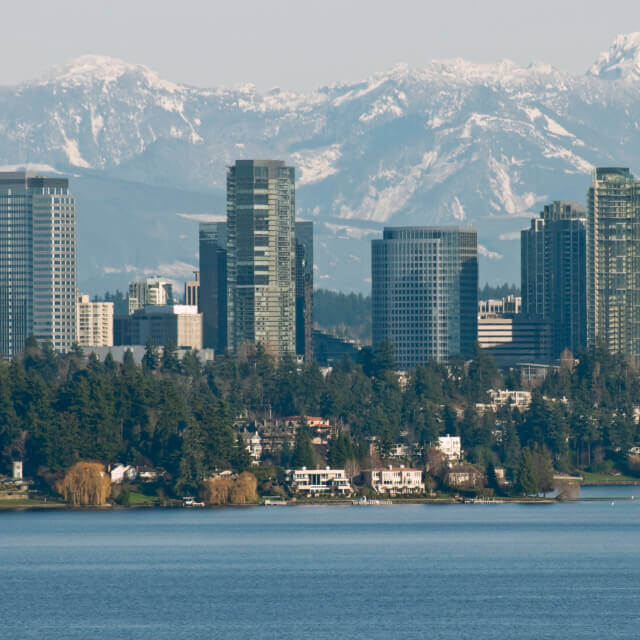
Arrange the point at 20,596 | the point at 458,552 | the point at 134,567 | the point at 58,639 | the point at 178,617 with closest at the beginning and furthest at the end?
the point at 58,639 < the point at 178,617 < the point at 20,596 < the point at 134,567 < the point at 458,552

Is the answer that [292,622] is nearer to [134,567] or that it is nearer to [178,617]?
[178,617]

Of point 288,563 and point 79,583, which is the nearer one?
point 79,583

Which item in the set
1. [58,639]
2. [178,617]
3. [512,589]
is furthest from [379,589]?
[58,639]

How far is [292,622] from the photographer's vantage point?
153875 mm

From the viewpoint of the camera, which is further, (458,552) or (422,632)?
(458,552)

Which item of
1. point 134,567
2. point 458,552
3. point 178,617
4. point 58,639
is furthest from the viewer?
point 458,552

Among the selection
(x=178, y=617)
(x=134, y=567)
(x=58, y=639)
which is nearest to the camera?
(x=58, y=639)

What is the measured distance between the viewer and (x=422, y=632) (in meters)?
149

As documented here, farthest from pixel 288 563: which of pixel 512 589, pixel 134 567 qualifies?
pixel 512 589

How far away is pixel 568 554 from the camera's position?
19738 cm

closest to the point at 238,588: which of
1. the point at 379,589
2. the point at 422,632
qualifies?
the point at 379,589

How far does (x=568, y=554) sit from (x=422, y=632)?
50.5 metres

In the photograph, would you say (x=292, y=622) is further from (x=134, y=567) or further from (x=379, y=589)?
(x=134, y=567)

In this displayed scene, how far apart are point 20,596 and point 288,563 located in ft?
98.7
